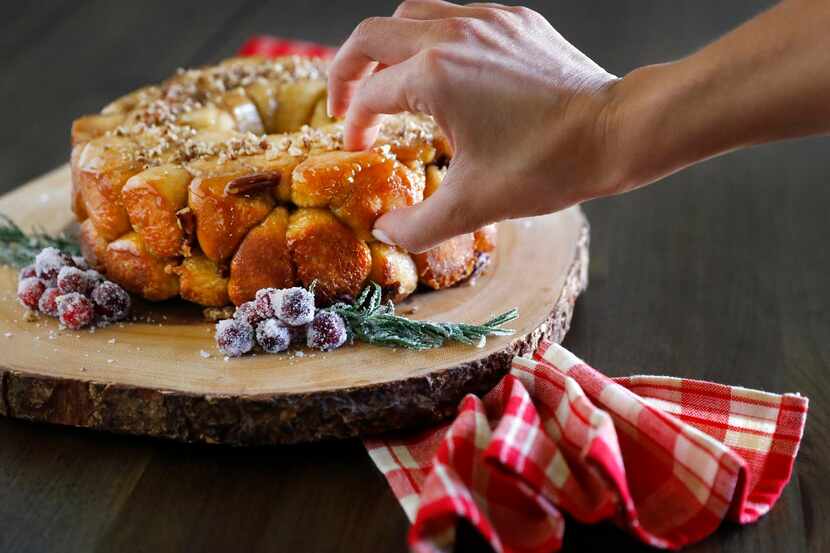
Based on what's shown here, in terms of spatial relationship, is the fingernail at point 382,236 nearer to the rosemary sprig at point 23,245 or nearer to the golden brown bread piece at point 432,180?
the golden brown bread piece at point 432,180

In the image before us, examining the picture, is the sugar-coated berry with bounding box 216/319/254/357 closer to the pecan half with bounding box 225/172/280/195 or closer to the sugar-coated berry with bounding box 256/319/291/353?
the sugar-coated berry with bounding box 256/319/291/353

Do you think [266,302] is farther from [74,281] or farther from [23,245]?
[23,245]

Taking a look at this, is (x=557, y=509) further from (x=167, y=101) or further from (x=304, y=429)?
(x=167, y=101)

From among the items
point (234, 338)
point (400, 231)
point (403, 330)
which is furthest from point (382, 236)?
point (234, 338)

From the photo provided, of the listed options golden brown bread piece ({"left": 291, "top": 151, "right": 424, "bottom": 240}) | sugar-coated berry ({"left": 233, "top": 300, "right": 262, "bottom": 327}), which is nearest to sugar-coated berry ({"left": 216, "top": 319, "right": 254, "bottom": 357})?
sugar-coated berry ({"left": 233, "top": 300, "right": 262, "bottom": 327})

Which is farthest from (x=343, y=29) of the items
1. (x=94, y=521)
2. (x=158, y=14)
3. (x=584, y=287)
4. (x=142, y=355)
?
(x=94, y=521)

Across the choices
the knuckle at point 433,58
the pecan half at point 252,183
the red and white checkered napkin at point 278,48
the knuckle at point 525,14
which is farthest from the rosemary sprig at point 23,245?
the red and white checkered napkin at point 278,48
